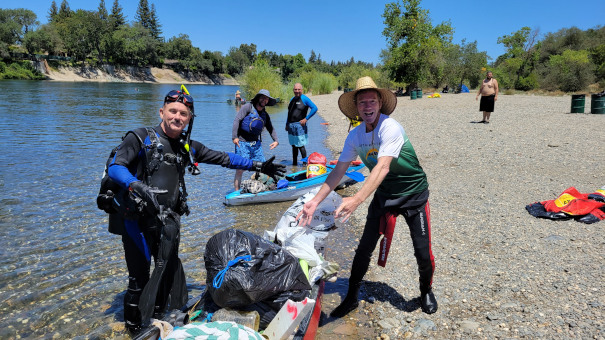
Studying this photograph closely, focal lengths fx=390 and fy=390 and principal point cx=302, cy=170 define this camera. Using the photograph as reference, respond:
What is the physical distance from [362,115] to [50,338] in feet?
12.0

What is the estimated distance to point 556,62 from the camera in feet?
129

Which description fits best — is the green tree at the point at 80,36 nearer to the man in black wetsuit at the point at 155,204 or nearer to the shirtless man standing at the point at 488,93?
the shirtless man standing at the point at 488,93

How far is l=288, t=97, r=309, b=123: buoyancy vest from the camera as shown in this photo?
10375 mm

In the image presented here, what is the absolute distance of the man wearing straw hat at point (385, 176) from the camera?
3162 millimetres

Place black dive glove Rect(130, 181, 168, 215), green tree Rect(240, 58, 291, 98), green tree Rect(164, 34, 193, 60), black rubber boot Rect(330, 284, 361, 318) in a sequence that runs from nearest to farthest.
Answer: black dive glove Rect(130, 181, 168, 215)
black rubber boot Rect(330, 284, 361, 318)
green tree Rect(240, 58, 291, 98)
green tree Rect(164, 34, 193, 60)

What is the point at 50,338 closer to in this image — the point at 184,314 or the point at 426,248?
the point at 184,314

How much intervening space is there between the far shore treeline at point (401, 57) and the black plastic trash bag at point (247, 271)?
104 ft

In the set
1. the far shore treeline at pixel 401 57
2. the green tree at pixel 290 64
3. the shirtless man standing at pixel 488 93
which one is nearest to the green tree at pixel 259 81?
the far shore treeline at pixel 401 57

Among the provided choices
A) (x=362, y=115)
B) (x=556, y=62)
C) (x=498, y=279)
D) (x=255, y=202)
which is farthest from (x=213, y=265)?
(x=556, y=62)

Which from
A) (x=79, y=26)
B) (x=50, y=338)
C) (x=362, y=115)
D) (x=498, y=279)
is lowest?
(x=50, y=338)

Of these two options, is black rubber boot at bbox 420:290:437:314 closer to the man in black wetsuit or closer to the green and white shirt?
the green and white shirt

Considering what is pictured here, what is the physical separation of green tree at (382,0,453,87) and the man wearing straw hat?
3513 cm

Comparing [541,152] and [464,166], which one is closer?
[464,166]

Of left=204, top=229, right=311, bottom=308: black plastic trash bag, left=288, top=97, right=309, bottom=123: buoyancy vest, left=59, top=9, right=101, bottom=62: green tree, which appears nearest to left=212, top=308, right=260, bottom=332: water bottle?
left=204, top=229, right=311, bottom=308: black plastic trash bag
